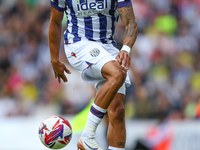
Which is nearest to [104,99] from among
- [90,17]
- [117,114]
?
[117,114]

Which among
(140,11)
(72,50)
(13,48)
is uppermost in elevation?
(72,50)

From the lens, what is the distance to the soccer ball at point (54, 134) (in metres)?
3.50

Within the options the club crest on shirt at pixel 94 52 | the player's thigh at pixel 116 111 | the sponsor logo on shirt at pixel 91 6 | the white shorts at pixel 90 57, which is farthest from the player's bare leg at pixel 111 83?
the sponsor logo on shirt at pixel 91 6

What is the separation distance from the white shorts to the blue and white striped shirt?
10 centimetres

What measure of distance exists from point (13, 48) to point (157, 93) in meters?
4.60

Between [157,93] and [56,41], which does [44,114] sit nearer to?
[157,93]

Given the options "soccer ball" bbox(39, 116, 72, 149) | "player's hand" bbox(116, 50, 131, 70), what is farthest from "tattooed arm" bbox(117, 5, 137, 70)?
"soccer ball" bbox(39, 116, 72, 149)

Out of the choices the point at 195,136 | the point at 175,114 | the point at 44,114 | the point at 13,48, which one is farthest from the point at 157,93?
the point at 13,48

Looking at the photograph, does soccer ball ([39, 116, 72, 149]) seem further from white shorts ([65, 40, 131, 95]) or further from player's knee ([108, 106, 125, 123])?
white shorts ([65, 40, 131, 95])

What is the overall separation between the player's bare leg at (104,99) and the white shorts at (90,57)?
0.46 ft

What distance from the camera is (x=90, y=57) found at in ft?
11.4

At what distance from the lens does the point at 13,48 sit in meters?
9.57

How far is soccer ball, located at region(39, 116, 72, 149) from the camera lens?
A: 11.5ft

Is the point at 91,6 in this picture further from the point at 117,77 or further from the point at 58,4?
the point at 117,77
